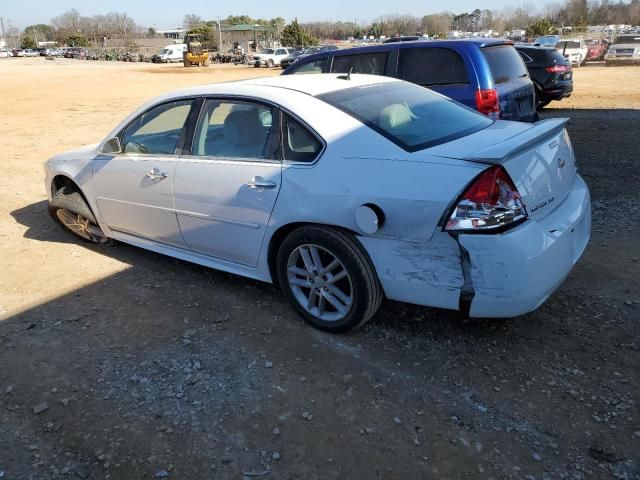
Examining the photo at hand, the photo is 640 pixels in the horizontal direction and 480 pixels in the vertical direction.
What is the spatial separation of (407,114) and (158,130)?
2058 mm

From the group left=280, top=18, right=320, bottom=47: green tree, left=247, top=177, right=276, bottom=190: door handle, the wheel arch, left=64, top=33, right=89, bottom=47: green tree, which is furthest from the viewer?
left=64, top=33, right=89, bottom=47: green tree

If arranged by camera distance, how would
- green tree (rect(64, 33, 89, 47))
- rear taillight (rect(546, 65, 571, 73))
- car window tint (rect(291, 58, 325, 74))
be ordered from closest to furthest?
car window tint (rect(291, 58, 325, 74))
rear taillight (rect(546, 65, 571, 73))
green tree (rect(64, 33, 89, 47))

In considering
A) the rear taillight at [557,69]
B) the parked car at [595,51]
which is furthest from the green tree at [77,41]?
the rear taillight at [557,69]

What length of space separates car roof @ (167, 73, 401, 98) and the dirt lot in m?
1.48

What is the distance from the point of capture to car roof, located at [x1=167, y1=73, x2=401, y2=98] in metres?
3.63

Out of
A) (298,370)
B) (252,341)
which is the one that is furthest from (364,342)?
(252,341)

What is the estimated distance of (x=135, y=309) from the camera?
3.90 m

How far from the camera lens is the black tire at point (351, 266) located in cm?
308

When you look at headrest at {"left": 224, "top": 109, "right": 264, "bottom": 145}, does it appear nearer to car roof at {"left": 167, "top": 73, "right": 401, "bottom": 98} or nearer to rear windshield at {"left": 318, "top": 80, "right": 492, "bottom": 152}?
car roof at {"left": 167, "top": 73, "right": 401, "bottom": 98}

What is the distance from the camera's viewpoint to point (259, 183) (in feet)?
11.1

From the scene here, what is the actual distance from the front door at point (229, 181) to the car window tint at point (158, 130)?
0.77 ft

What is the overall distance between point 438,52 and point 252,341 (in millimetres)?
4992

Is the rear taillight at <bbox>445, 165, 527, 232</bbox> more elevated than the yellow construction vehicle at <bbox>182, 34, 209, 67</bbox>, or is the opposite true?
the yellow construction vehicle at <bbox>182, 34, 209, 67</bbox>

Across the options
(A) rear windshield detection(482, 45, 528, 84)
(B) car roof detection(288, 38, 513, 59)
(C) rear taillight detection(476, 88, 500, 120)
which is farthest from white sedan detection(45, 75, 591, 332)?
(B) car roof detection(288, 38, 513, 59)
